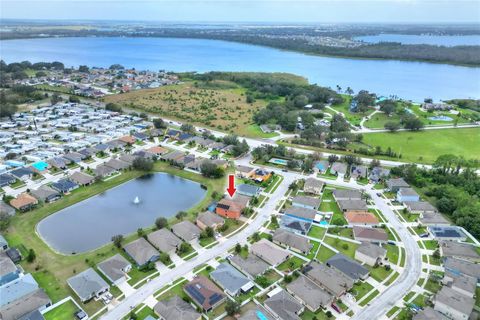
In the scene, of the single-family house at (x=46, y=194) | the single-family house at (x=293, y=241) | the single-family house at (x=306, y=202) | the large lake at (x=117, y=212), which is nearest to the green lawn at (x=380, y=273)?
the single-family house at (x=293, y=241)

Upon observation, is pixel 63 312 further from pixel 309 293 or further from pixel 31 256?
pixel 309 293

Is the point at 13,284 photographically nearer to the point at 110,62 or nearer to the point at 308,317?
the point at 308,317

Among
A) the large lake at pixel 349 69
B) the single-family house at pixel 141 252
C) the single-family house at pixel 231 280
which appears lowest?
the single-family house at pixel 231 280

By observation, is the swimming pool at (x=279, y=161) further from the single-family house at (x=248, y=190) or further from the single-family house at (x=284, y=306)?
the single-family house at (x=284, y=306)

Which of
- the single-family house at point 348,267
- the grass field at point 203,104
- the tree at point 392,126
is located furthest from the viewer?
the grass field at point 203,104

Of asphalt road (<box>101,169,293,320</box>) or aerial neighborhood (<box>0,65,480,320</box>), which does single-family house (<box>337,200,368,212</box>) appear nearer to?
aerial neighborhood (<box>0,65,480,320</box>)

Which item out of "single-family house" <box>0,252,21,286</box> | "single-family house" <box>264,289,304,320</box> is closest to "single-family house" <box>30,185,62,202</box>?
"single-family house" <box>0,252,21,286</box>
